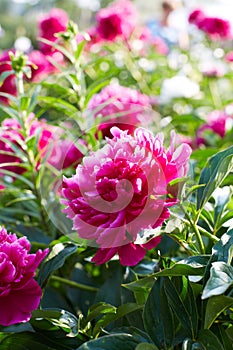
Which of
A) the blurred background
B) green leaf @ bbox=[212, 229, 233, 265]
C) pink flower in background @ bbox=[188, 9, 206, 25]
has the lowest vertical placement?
the blurred background

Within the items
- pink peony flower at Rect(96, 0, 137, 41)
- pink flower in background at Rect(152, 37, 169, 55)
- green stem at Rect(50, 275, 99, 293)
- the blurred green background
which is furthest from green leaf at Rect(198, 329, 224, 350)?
the blurred green background

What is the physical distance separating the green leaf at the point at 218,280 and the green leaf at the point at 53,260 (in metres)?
0.23

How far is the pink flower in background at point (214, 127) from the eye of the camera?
A: 56.0 inches

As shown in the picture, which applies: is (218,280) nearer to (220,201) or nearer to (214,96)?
(220,201)

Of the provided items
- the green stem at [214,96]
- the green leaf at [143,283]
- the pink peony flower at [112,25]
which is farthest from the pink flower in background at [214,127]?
the green leaf at [143,283]

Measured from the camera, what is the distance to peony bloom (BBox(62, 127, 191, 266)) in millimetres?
617

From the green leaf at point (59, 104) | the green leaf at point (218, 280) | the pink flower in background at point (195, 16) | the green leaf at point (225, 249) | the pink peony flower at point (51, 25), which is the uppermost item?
the pink peony flower at point (51, 25)

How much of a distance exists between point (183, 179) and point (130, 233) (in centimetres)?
7

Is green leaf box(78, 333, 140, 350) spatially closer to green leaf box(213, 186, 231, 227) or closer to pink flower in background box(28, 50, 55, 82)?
green leaf box(213, 186, 231, 227)

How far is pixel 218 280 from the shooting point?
551 mm

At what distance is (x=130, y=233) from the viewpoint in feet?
2.06

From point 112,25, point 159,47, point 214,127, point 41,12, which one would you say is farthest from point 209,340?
point 41,12

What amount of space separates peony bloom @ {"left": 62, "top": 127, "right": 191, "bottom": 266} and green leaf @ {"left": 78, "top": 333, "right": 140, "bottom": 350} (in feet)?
0.23

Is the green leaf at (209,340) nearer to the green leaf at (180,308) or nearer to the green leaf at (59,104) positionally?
the green leaf at (180,308)
